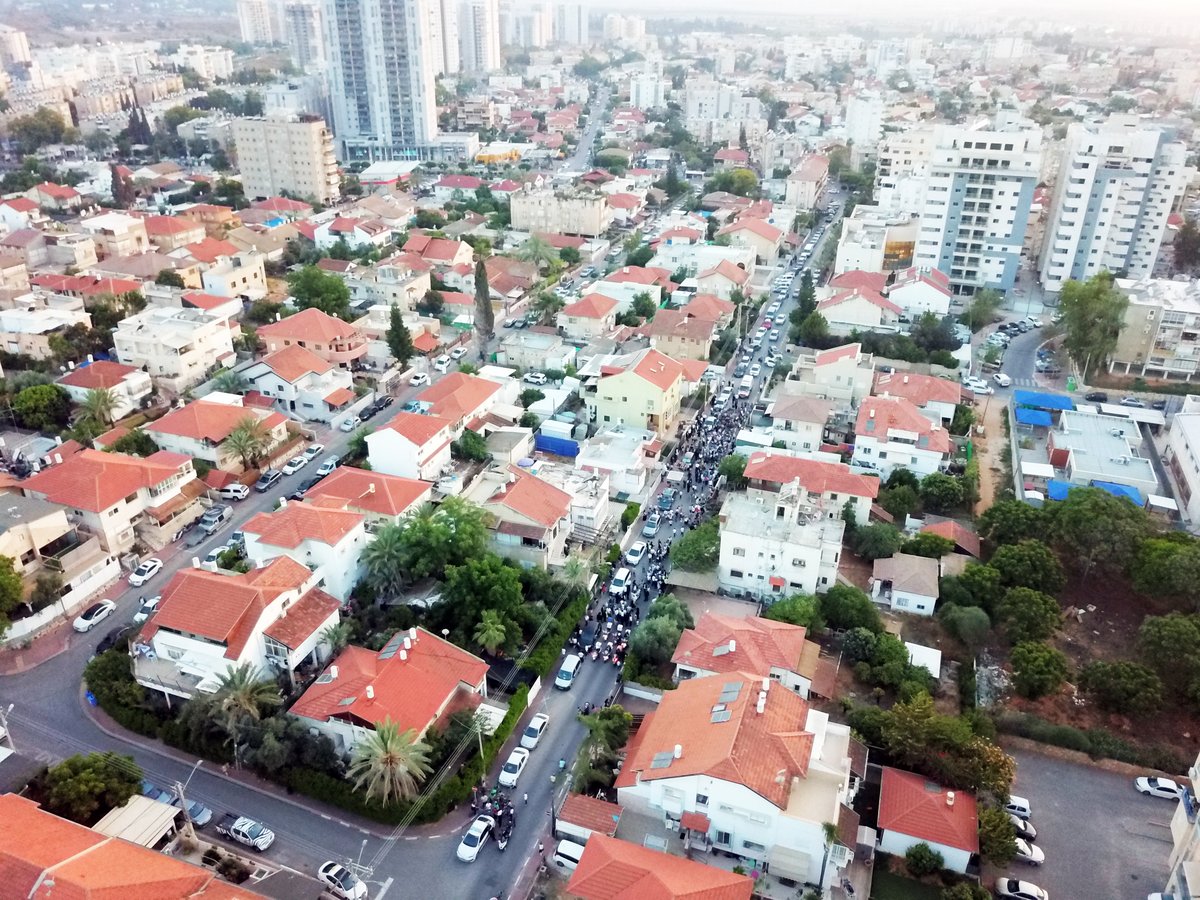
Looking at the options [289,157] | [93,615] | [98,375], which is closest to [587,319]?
[98,375]

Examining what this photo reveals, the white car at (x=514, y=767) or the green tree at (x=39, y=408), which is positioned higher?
the green tree at (x=39, y=408)

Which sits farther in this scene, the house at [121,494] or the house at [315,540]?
the house at [121,494]

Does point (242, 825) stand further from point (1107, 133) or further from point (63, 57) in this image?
point (63, 57)

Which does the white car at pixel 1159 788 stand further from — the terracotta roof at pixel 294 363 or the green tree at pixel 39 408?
the green tree at pixel 39 408

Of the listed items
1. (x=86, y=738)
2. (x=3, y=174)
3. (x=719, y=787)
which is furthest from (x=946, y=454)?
(x=3, y=174)

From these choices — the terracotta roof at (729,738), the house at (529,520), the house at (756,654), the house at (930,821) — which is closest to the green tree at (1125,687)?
the house at (930,821)

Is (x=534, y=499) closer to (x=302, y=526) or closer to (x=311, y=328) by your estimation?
(x=302, y=526)

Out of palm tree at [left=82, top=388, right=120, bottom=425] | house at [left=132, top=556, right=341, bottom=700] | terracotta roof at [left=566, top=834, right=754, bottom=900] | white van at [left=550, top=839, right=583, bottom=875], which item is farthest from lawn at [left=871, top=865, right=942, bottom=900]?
palm tree at [left=82, top=388, right=120, bottom=425]
